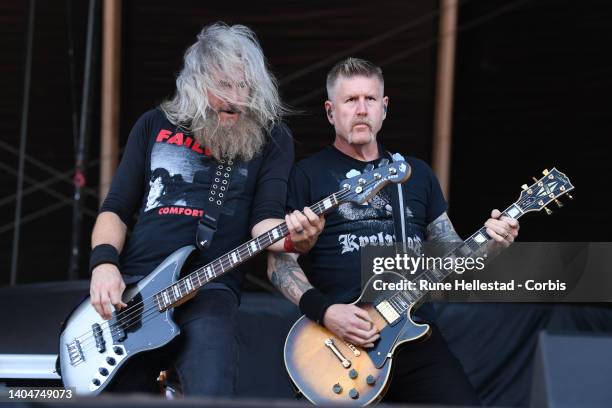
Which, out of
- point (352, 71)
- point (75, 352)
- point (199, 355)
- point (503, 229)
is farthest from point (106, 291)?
point (503, 229)

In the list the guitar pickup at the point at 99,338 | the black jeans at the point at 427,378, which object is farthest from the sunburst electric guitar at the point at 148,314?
the black jeans at the point at 427,378

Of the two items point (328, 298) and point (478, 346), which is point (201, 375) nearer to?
point (328, 298)

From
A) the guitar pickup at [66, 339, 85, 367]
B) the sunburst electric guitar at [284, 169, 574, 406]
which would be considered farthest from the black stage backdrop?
the guitar pickup at [66, 339, 85, 367]

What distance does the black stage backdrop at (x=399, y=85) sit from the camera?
5715mm

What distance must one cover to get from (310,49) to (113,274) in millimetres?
2838

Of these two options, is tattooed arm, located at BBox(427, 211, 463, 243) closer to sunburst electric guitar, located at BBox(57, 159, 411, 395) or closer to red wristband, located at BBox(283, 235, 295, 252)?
sunburst electric guitar, located at BBox(57, 159, 411, 395)

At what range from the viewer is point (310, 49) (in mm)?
5789

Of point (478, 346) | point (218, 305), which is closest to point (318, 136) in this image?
point (478, 346)

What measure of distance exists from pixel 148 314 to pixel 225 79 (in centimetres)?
96

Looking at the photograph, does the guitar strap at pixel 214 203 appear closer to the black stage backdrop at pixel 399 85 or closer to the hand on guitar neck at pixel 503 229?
the hand on guitar neck at pixel 503 229

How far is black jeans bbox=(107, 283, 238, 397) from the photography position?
10.4 ft

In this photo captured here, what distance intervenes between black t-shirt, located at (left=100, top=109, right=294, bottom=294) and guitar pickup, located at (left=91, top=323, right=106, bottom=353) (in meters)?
0.26

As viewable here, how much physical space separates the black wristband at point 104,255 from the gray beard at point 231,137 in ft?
1.76

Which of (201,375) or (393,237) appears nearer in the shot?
(201,375)
